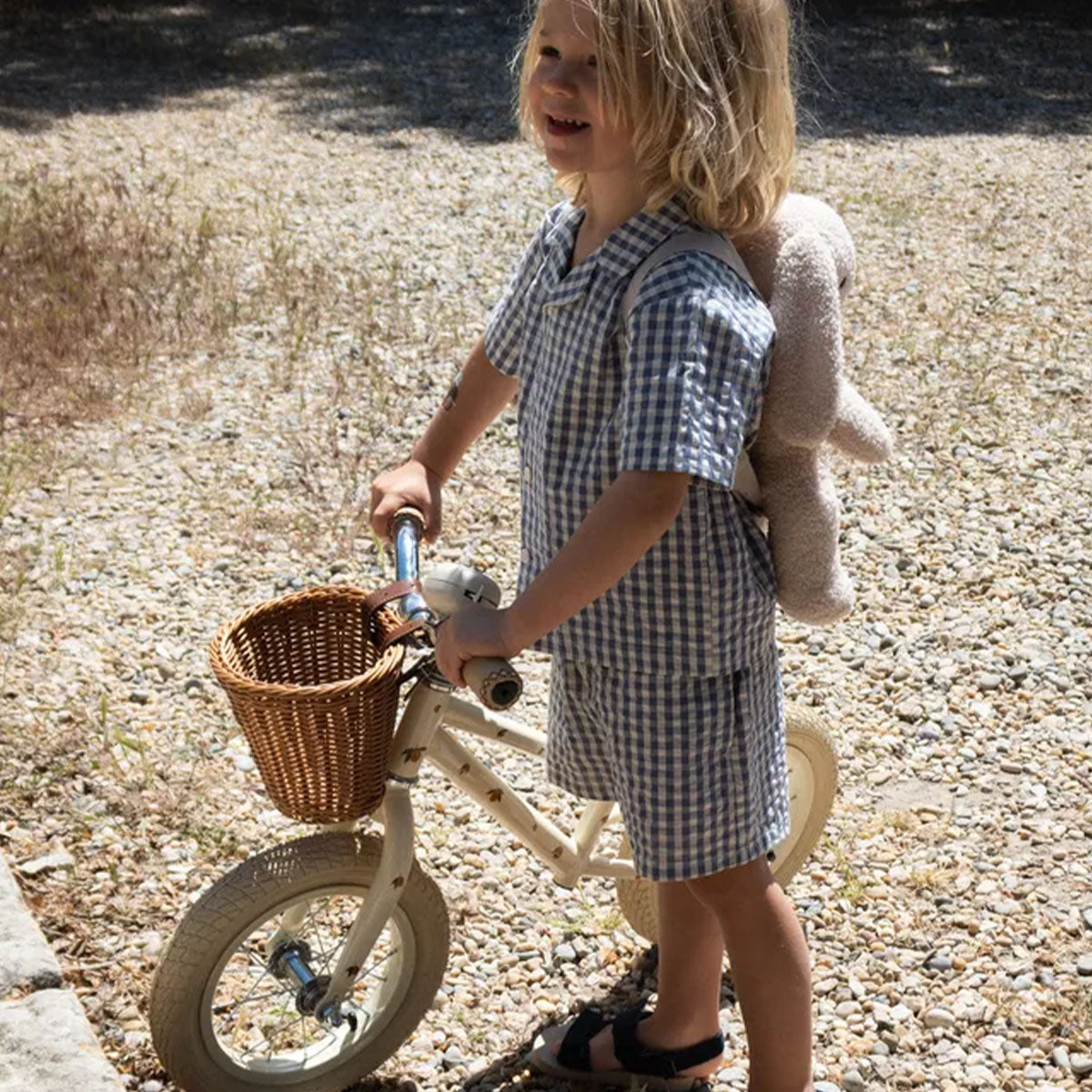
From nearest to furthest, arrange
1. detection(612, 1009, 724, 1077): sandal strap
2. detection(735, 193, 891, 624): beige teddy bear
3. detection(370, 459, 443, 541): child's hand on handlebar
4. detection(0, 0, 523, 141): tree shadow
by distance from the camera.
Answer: detection(735, 193, 891, 624): beige teddy bear
detection(370, 459, 443, 541): child's hand on handlebar
detection(612, 1009, 724, 1077): sandal strap
detection(0, 0, 523, 141): tree shadow

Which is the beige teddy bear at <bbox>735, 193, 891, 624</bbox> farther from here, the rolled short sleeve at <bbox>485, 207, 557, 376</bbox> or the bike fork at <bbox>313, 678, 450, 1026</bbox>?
the bike fork at <bbox>313, 678, 450, 1026</bbox>

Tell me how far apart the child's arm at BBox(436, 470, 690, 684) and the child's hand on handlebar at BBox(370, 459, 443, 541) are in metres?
0.36

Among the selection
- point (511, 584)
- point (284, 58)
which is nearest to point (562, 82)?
point (511, 584)

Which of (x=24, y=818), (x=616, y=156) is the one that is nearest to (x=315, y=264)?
(x=24, y=818)

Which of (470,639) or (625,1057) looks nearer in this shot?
(470,639)

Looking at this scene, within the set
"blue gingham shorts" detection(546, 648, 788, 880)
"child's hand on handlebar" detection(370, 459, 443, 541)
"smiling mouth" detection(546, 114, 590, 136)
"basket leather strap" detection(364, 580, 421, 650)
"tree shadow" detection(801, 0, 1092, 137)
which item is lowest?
"tree shadow" detection(801, 0, 1092, 137)

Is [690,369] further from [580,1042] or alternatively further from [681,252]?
[580,1042]

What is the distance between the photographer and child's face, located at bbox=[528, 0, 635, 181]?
199cm

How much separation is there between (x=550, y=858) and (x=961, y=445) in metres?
3.15

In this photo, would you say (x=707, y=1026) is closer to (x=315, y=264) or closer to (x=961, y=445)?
(x=961, y=445)

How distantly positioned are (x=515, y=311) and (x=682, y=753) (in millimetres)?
674

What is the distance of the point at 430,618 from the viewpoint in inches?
85.0

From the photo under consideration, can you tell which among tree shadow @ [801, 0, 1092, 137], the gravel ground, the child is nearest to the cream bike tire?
the gravel ground

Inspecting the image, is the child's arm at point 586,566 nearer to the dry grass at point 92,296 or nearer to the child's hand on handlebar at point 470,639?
the child's hand on handlebar at point 470,639
